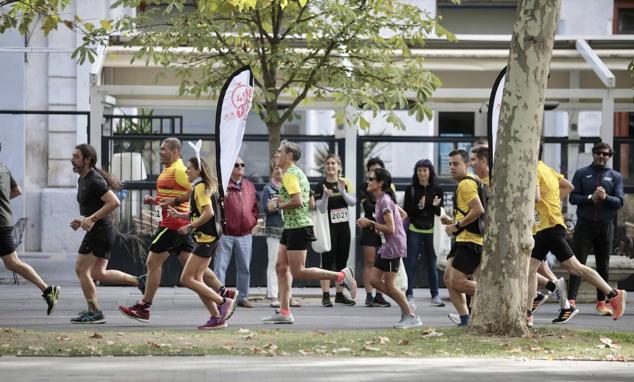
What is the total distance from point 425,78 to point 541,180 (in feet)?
14.1

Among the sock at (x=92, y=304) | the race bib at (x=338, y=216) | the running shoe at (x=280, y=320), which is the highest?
the race bib at (x=338, y=216)

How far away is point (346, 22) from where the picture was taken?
17656 mm

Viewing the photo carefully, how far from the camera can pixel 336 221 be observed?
671 inches

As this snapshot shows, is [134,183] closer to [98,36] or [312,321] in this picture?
[98,36]

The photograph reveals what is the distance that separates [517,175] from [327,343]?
7.19 ft

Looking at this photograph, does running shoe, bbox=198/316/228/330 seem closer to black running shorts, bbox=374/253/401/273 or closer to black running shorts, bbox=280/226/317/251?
black running shorts, bbox=280/226/317/251

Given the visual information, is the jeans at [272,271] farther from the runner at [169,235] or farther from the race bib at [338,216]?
the runner at [169,235]

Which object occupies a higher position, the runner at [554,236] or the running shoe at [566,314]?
the runner at [554,236]

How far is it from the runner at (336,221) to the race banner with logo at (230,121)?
2172mm

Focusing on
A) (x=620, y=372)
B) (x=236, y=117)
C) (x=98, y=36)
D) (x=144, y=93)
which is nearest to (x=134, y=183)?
(x=144, y=93)

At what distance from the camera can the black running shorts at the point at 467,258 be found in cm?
1320

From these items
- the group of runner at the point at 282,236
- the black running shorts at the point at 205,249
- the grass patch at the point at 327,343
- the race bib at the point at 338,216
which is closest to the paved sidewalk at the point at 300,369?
the grass patch at the point at 327,343

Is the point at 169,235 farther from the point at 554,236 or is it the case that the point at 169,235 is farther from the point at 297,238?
the point at 554,236

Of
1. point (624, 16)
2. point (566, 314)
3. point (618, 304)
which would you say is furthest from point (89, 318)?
point (624, 16)
